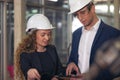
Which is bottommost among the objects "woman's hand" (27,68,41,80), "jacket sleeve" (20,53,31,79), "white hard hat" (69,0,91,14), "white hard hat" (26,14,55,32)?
"woman's hand" (27,68,41,80)

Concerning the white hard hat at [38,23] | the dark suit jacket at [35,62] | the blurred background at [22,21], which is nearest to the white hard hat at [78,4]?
the white hard hat at [38,23]

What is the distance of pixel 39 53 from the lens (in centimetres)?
161

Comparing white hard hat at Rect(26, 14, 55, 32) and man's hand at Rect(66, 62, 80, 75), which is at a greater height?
white hard hat at Rect(26, 14, 55, 32)

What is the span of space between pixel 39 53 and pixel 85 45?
11.9 inches

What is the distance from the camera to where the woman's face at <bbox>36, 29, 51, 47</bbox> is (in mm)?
1581

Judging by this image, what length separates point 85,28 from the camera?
5.07 ft

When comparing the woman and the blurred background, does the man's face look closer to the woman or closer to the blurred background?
the woman

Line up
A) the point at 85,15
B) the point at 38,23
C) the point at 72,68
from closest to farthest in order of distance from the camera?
the point at 85,15
the point at 72,68
the point at 38,23

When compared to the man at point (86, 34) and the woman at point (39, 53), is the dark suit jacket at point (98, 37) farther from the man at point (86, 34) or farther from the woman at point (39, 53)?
the woman at point (39, 53)

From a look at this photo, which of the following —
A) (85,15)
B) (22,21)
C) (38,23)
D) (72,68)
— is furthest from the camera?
(22,21)

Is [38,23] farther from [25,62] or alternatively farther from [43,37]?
[25,62]

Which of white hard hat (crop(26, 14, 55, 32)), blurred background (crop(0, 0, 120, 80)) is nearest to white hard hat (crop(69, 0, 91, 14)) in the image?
white hard hat (crop(26, 14, 55, 32))

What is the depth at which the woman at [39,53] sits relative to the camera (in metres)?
1.52

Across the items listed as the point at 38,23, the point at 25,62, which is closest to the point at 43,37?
the point at 38,23
